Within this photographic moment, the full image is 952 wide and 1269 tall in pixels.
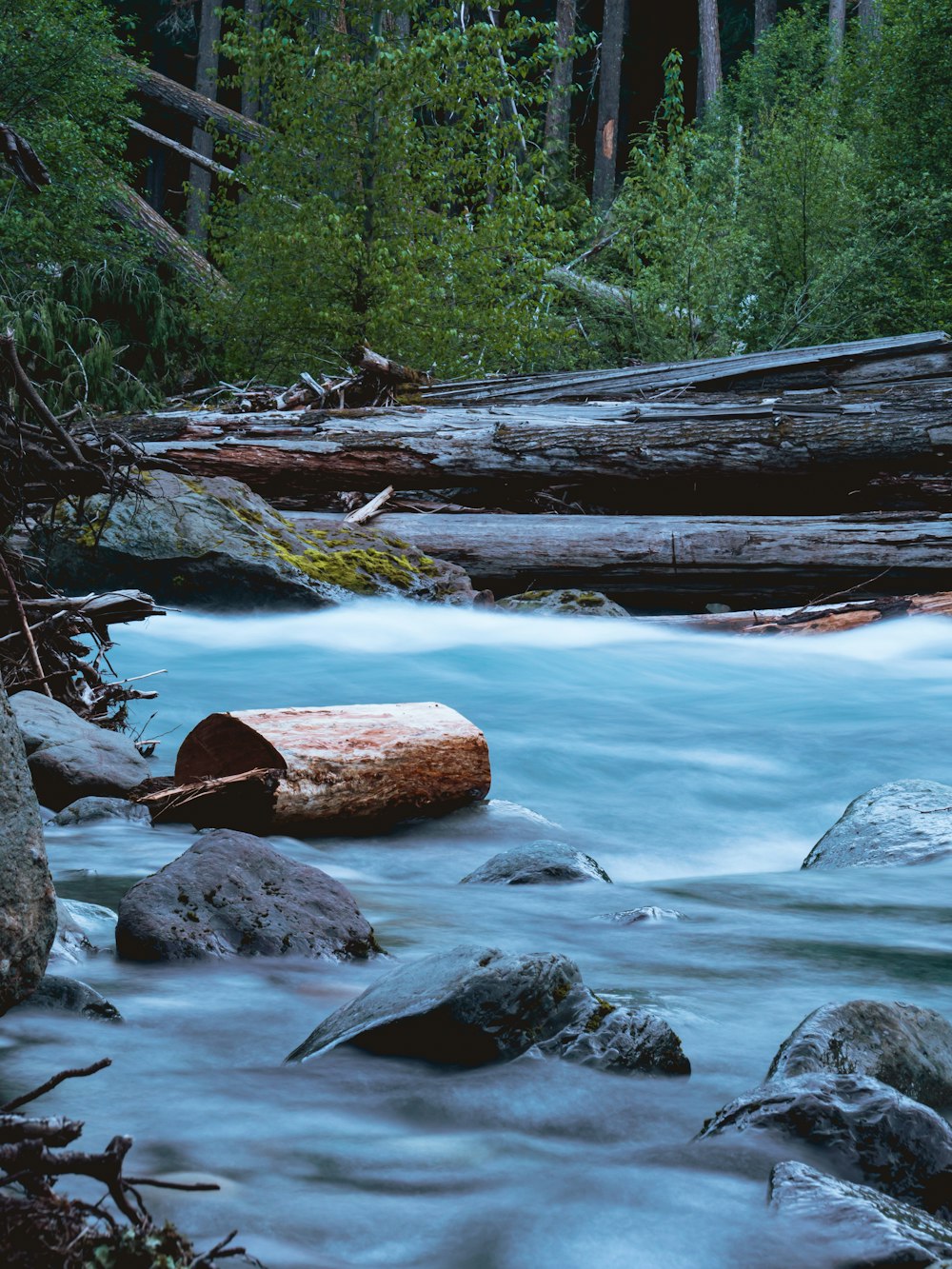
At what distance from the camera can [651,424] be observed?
1133 cm

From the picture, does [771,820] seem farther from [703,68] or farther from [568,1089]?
[703,68]

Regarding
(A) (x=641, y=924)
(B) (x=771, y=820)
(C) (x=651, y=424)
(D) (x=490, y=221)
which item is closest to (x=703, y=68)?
(D) (x=490, y=221)

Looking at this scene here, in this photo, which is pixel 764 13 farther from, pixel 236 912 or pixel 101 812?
pixel 236 912

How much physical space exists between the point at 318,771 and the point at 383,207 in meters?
12.1

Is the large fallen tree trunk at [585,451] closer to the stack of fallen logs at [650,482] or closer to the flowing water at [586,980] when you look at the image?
the stack of fallen logs at [650,482]

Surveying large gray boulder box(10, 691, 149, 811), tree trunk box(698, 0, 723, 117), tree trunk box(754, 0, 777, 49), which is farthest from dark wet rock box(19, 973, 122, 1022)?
tree trunk box(754, 0, 777, 49)

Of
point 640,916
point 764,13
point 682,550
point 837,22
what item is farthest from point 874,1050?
point 764,13

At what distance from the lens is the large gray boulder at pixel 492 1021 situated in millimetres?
2242

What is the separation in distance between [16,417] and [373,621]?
16.9ft

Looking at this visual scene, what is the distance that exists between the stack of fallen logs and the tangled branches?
9255 millimetres

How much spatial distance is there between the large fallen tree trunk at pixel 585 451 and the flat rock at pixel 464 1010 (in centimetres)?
897

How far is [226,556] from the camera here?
9.27 meters

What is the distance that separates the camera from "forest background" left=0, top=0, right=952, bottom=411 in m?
14.7

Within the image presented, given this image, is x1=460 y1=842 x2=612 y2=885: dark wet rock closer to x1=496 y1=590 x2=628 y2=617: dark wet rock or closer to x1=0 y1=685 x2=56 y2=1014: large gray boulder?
x1=0 y1=685 x2=56 y2=1014: large gray boulder
